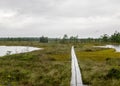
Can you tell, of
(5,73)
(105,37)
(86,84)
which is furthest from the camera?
(105,37)

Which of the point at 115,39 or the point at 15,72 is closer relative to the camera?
the point at 15,72

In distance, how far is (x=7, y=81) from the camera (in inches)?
855

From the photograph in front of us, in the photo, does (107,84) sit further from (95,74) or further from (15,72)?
(15,72)

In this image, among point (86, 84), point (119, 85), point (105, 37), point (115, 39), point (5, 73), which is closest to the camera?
point (119, 85)

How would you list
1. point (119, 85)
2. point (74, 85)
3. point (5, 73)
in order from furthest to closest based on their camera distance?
point (5, 73) < point (119, 85) < point (74, 85)

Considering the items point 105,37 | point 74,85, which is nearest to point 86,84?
point 74,85

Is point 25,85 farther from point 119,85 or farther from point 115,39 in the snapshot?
point 115,39

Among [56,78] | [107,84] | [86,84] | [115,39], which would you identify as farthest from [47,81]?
[115,39]

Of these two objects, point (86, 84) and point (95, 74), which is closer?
point (86, 84)

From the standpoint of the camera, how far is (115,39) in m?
181

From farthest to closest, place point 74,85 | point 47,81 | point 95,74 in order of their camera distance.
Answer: point 95,74, point 47,81, point 74,85

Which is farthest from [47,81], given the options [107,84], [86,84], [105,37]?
[105,37]

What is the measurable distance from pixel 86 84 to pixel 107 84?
151 cm

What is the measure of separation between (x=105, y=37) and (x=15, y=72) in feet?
565
